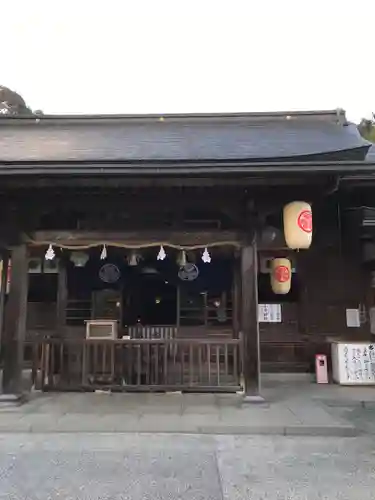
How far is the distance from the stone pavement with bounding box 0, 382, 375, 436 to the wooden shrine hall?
45 centimetres

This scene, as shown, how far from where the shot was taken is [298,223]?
726 cm

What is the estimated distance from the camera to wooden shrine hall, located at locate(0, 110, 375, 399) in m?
6.88

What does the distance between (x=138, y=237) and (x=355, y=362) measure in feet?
18.8

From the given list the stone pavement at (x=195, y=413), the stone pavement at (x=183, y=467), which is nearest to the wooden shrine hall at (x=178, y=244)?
the stone pavement at (x=195, y=413)

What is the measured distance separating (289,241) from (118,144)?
156 inches

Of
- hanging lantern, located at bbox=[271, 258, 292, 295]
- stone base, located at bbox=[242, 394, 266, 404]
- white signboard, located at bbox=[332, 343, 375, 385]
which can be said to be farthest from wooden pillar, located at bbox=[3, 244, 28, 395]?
white signboard, located at bbox=[332, 343, 375, 385]

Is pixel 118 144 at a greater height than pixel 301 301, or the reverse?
pixel 118 144

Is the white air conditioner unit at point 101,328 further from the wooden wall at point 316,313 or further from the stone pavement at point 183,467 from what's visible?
the stone pavement at point 183,467

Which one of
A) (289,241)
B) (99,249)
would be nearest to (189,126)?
(99,249)

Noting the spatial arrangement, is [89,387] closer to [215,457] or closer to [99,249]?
[99,249]

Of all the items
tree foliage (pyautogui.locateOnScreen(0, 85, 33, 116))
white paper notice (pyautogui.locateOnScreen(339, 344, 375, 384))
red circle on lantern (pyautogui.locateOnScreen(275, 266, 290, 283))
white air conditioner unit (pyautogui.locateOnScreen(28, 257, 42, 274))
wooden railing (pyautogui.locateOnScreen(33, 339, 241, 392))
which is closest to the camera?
wooden railing (pyautogui.locateOnScreen(33, 339, 241, 392))

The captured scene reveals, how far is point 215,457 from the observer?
5.09 m

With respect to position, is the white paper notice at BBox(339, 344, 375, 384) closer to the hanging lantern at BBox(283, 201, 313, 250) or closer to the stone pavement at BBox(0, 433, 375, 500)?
the hanging lantern at BBox(283, 201, 313, 250)

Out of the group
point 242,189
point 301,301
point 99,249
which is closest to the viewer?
point 242,189
